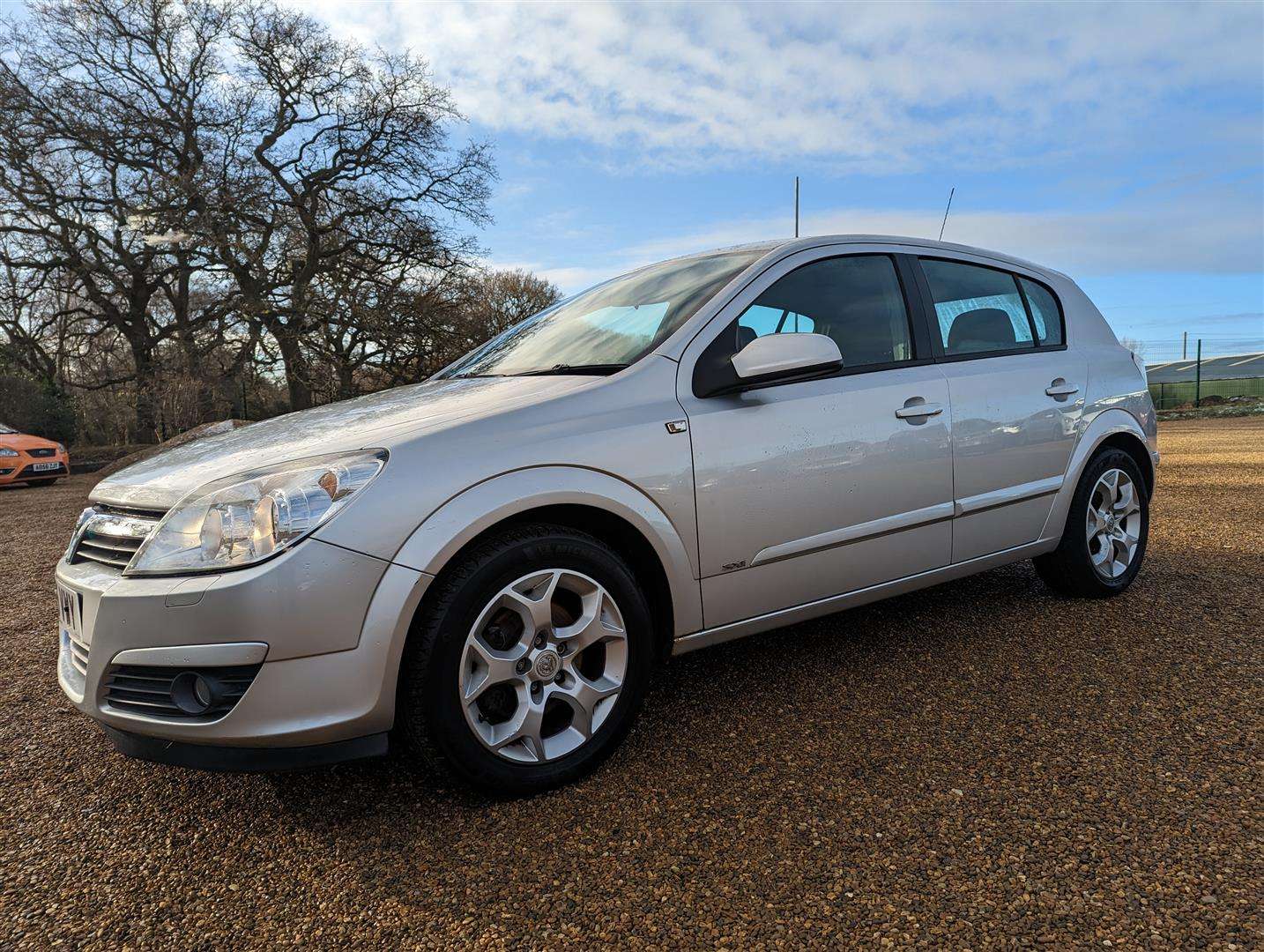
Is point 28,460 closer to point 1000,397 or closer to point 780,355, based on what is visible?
point 780,355

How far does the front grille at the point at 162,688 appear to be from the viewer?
198 centimetres

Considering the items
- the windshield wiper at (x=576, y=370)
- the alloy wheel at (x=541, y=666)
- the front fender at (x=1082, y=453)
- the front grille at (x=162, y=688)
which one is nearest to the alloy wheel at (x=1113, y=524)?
the front fender at (x=1082, y=453)

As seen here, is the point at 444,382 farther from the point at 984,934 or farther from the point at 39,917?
the point at 984,934

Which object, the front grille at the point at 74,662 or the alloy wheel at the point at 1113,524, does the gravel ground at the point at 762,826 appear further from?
the alloy wheel at the point at 1113,524

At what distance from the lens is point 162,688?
2027 mm

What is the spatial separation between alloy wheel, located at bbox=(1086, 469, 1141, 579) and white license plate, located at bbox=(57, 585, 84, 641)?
3976mm

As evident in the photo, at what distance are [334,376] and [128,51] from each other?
891 cm

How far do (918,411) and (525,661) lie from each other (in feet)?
Result: 5.84

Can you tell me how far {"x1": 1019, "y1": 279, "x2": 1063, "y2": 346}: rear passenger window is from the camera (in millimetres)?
3789

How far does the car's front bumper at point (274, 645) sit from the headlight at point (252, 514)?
0.04m

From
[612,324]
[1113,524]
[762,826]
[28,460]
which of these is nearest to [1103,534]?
[1113,524]

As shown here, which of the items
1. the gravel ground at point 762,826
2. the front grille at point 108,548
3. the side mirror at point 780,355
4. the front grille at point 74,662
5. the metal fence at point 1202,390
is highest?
the side mirror at point 780,355

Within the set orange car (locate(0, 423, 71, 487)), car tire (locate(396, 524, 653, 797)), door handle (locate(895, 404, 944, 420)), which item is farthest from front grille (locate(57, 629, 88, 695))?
orange car (locate(0, 423, 71, 487))

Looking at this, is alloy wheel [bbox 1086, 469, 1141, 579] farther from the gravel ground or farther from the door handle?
the door handle
